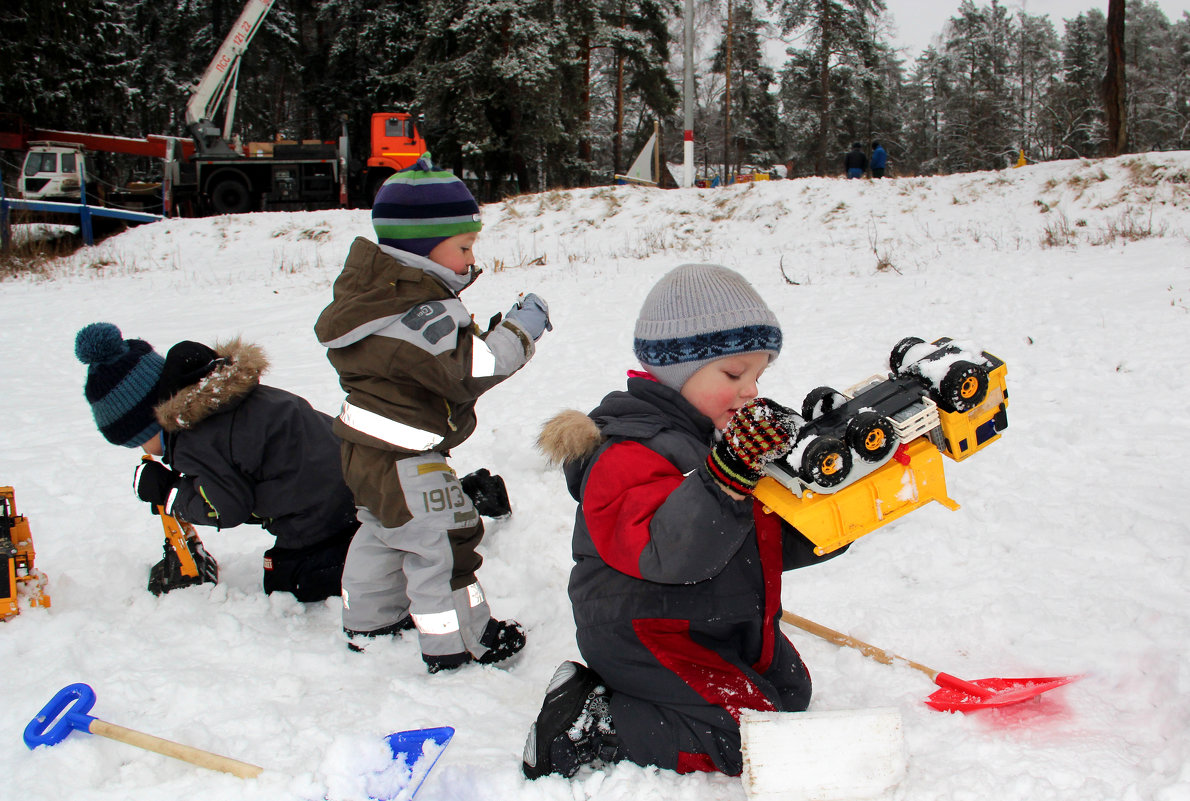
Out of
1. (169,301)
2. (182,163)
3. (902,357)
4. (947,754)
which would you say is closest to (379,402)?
(902,357)

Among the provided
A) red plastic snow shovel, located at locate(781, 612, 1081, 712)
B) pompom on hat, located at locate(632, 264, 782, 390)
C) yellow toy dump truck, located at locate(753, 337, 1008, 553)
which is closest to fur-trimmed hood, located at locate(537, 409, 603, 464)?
pompom on hat, located at locate(632, 264, 782, 390)

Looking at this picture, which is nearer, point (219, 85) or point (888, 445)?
point (888, 445)

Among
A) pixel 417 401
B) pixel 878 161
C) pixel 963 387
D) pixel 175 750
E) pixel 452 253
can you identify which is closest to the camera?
pixel 963 387

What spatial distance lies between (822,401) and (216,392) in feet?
6.37

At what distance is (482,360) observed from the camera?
234 cm

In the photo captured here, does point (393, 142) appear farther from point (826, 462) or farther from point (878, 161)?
point (826, 462)

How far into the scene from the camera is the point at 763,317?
5.60ft

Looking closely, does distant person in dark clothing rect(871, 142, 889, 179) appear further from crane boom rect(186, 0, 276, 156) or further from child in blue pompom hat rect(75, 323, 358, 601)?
child in blue pompom hat rect(75, 323, 358, 601)

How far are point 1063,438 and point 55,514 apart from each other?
433 centimetres

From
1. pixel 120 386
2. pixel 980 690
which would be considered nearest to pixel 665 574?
pixel 980 690

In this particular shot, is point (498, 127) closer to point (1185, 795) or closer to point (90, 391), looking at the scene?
point (90, 391)

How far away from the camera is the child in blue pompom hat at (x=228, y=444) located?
2.63 meters

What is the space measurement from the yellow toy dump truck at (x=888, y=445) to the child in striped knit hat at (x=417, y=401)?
107 centimetres

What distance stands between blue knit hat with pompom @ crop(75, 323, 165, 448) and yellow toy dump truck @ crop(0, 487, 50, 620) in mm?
427
